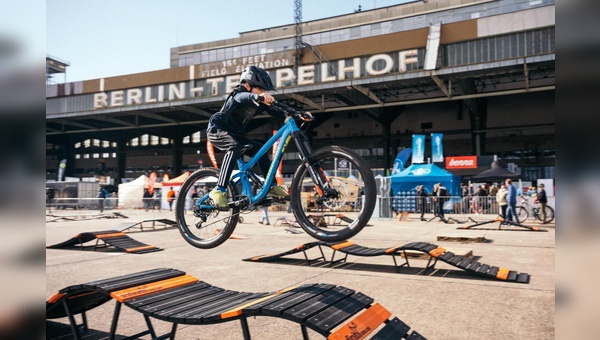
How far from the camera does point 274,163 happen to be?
3.43 meters

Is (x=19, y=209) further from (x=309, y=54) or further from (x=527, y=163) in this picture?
(x=527, y=163)

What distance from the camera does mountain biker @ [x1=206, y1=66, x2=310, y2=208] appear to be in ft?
10.6

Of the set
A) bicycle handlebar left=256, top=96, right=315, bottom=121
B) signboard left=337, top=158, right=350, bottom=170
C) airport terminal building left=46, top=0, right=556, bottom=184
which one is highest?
airport terminal building left=46, top=0, right=556, bottom=184

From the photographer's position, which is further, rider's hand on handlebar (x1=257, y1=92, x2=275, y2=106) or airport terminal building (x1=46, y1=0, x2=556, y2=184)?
airport terminal building (x1=46, y1=0, x2=556, y2=184)

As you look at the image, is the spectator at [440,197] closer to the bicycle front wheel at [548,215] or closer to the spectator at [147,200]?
the bicycle front wheel at [548,215]

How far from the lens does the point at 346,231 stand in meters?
2.94

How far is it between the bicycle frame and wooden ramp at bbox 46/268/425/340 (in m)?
1.98

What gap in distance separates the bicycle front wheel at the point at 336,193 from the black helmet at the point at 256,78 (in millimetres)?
657

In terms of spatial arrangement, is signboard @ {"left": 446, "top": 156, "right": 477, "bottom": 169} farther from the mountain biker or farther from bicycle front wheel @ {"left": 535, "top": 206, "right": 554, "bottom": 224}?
the mountain biker

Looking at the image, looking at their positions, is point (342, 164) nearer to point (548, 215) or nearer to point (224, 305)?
point (224, 305)

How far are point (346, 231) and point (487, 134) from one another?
5081 centimetres

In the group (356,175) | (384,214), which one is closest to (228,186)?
(356,175)

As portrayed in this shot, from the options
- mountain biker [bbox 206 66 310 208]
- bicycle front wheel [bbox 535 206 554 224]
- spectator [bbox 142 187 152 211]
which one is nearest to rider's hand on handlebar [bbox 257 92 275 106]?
mountain biker [bbox 206 66 310 208]

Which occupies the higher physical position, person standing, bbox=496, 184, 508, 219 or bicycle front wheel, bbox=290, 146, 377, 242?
bicycle front wheel, bbox=290, 146, 377, 242
